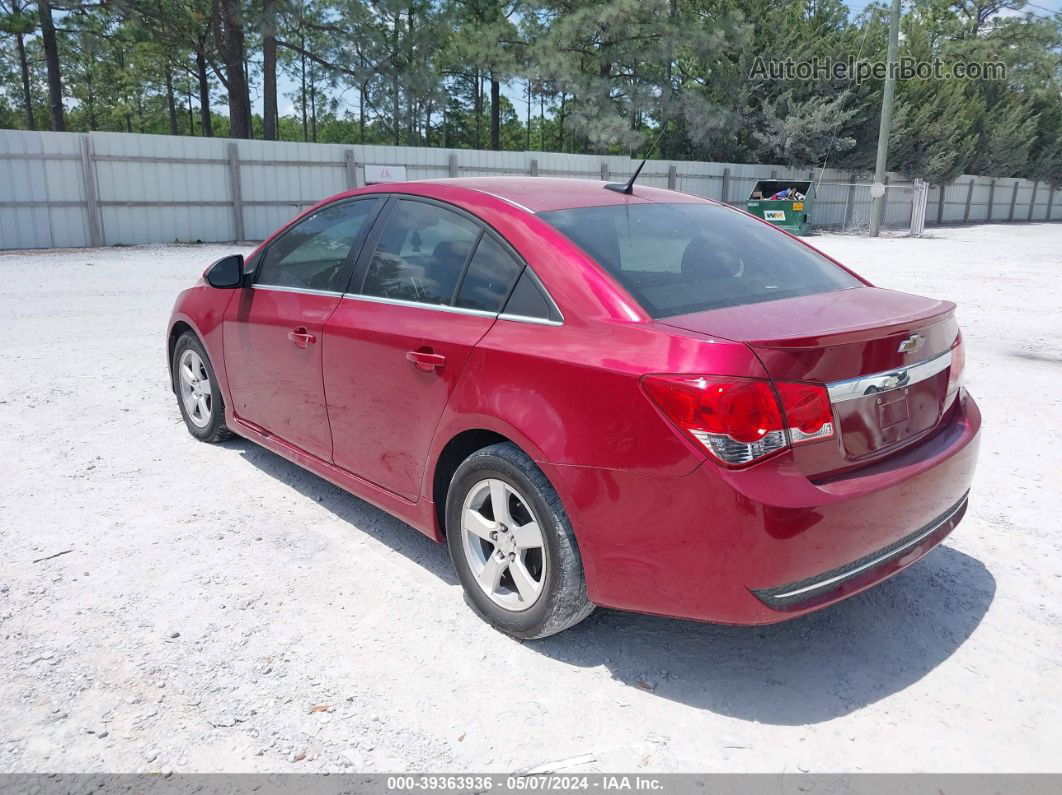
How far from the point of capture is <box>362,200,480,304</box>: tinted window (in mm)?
3314

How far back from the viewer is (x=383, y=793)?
2307mm

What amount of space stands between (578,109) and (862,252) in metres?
14.8

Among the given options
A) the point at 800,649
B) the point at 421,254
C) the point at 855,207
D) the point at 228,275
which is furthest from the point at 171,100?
the point at 800,649

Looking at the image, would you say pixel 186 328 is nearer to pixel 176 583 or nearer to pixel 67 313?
pixel 176 583

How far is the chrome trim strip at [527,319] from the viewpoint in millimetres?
2838

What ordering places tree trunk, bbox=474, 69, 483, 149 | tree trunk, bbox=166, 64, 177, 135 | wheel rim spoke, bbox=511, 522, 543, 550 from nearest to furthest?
wheel rim spoke, bbox=511, 522, 543, 550, tree trunk, bbox=474, 69, 483, 149, tree trunk, bbox=166, 64, 177, 135

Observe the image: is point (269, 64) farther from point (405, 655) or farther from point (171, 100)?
point (405, 655)

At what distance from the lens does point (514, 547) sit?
294cm

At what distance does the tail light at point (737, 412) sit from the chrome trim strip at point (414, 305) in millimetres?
882

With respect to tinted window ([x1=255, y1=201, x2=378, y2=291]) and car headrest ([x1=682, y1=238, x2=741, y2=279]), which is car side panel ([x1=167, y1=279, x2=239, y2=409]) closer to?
tinted window ([x1=255, y1=201, x2=378, y2=291])

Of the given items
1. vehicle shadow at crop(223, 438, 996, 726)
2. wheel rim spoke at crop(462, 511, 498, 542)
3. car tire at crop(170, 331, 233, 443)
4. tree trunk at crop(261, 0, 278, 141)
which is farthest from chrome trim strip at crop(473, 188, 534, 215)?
tree trunk at crop(261, 0, 278, 141)

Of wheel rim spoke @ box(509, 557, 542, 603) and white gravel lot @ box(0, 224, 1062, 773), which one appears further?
wheel rim spoke @ box(509, 557, 542, 603)

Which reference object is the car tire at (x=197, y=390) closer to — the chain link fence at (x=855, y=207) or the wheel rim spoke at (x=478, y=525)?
the wheel rim spoke at (x=478, y=525)

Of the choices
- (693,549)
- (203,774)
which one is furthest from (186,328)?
(693,549)
